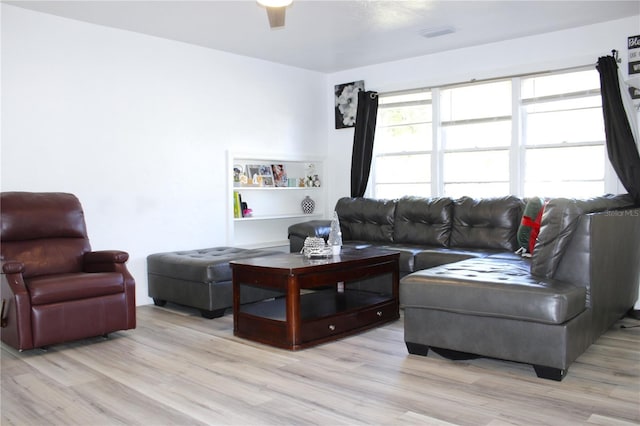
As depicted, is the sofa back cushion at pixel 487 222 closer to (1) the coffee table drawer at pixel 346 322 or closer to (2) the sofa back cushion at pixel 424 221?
(2) the sofa back cushion at pixel 424 221

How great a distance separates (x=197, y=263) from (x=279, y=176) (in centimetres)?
214

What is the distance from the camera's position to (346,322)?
12.4 ft

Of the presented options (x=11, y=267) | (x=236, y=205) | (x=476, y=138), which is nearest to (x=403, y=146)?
(x=476, y=138)

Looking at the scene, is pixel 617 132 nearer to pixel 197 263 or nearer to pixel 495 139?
pixel 495 139

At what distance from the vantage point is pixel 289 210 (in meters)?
6.58

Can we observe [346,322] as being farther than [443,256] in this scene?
No

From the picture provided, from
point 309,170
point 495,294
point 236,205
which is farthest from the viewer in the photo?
point 309,170

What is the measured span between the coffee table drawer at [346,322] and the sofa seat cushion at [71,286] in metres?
1.42

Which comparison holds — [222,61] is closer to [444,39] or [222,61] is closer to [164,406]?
[444,39]

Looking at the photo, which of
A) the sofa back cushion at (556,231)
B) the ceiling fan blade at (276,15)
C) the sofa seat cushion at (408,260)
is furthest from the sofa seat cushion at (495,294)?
the ceiling fan blade at (276,15)

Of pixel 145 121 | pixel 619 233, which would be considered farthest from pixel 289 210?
pixel 619 233

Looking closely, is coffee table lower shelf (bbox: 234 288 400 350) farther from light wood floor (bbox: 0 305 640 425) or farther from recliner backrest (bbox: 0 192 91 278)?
recliner backrest (bbox: 0 192 91 278)

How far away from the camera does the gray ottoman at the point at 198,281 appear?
4359 mm

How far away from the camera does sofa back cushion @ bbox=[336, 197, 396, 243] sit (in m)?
5.60
